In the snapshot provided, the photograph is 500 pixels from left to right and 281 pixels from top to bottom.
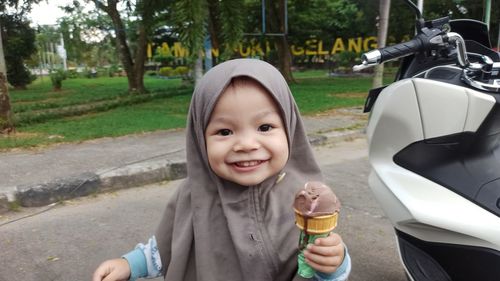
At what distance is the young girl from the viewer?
118 cm

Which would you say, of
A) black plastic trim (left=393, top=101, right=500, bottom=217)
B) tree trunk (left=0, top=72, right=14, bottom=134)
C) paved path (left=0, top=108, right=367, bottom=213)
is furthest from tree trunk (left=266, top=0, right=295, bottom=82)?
black plastic trim (left=393, top=101, right=500, bottom=217)

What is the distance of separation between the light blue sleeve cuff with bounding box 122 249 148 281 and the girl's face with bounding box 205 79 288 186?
1.37 ft

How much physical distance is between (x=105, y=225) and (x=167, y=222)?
204 centimetres

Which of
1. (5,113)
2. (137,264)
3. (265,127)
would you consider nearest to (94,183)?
(137,264)

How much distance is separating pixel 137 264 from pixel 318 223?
2.22 ft

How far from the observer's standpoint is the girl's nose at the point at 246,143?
1.17m

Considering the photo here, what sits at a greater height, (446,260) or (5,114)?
(5,114)

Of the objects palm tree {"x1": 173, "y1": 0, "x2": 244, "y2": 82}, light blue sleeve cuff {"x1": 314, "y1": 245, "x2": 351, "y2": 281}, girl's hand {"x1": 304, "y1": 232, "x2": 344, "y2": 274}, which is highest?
palm tree {"x1": 173, "y1": 0, "x2": 244, "y2": 82}

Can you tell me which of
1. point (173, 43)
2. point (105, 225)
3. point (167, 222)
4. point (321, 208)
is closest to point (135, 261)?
point (167, 222)

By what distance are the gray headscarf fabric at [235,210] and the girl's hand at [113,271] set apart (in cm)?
13

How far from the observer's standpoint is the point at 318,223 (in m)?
1.00

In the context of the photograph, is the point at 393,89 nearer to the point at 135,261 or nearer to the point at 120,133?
the point at 135,261

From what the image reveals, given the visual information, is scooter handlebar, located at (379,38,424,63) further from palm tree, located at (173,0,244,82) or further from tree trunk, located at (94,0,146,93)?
tree trunk, located at (94,0,146,93)

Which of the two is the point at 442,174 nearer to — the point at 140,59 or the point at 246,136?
the point at 246,136
